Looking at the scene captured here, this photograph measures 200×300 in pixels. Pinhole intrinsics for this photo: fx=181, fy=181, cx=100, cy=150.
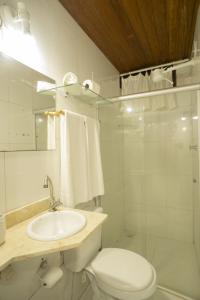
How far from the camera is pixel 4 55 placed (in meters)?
1.06

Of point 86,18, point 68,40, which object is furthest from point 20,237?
point 86,18

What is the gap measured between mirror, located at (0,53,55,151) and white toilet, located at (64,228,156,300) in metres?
0.80

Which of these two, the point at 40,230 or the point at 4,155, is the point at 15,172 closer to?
the point at 4,155

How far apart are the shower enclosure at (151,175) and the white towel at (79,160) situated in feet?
1.27

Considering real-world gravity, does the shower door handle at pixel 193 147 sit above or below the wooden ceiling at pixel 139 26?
below

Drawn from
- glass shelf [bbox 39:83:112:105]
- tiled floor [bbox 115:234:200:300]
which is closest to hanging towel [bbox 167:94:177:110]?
glass shelf [bbox 39:83:112:105]

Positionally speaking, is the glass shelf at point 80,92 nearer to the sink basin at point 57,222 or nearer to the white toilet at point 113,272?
the sink basin at point 57,222

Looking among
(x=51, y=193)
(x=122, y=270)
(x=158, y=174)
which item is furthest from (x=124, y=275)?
(x=158, y=174)

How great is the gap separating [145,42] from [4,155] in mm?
1850

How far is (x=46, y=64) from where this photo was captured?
1374 mm

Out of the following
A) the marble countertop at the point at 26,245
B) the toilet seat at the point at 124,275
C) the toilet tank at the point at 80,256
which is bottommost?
the toilet seat at the point at 124,275

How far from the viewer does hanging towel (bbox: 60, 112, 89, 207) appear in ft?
4.49

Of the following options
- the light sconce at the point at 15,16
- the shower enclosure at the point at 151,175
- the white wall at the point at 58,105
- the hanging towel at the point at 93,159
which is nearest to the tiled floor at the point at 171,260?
the shower enclosure at the point at 151,175

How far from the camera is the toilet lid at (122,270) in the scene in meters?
1.17
